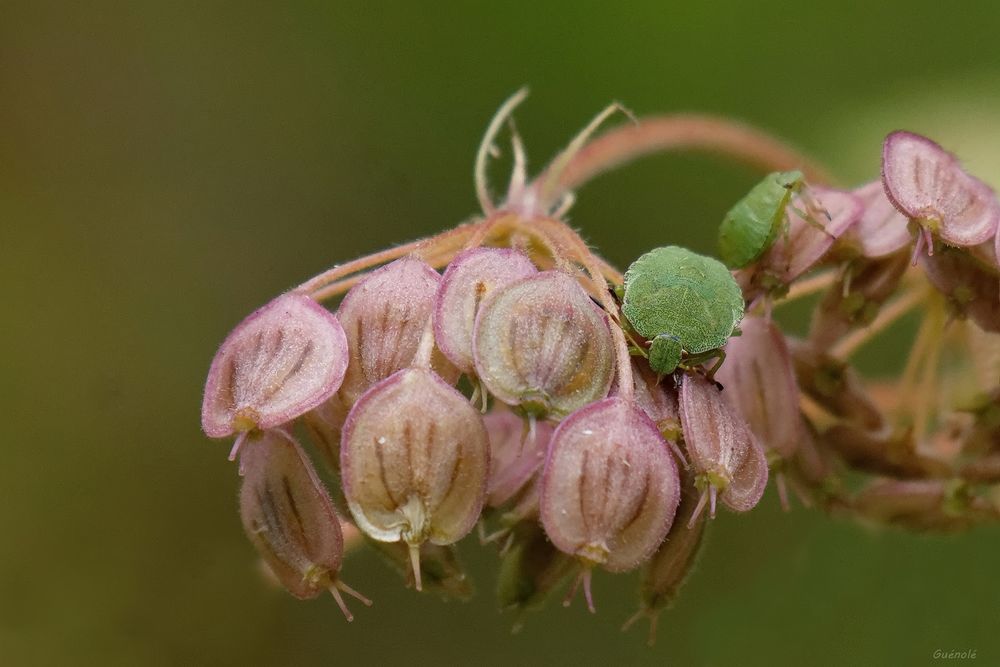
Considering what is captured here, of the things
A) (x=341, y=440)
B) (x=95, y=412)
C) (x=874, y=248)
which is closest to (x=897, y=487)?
(x=874, y=248)

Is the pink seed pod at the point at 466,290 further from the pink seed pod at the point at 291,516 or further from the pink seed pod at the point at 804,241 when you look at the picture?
the pink seed pod at the point at 804,241

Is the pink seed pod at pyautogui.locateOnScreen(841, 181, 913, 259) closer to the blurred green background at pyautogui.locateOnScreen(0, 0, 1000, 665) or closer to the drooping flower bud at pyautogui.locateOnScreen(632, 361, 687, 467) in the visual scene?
the drooping flower bud at pyautogui.locateOnScreen(632, 361, 687, 467)

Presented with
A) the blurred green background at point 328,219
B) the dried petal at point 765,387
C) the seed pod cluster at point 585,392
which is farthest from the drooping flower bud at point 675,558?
the blurred green background at point 328,219

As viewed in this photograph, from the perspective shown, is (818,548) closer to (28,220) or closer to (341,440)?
(341,440)

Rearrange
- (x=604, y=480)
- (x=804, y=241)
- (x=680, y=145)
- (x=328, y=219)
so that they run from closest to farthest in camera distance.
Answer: (x=604, y=480)
(x=804, y=241)
(x=680, y=145)
(x=328, y=219)

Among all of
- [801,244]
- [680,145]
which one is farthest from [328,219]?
[801,244]

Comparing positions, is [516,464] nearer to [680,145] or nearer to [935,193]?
[935,193]

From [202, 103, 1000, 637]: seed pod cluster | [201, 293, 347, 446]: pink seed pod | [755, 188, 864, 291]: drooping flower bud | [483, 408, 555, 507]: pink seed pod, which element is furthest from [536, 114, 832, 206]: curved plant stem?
[201, 293, 347, 446]: pink seed pod
